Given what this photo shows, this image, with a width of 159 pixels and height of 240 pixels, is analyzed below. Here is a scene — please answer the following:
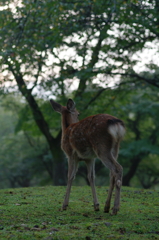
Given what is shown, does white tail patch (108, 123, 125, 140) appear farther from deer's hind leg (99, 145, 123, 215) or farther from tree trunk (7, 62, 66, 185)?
tree trunk (7, 62, 66, 185)

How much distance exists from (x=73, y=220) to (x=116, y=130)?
5.59 ft

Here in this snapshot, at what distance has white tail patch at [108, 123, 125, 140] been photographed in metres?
6.17

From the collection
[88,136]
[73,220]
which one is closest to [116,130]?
[88,136]

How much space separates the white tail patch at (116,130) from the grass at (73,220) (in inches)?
56.2

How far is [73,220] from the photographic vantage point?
229 inches

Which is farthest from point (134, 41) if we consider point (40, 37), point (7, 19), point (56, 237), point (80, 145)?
point (56, 237)

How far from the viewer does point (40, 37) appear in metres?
12.7

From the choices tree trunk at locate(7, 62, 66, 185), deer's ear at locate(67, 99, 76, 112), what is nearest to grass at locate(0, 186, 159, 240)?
deer's ear at locate(67, 99, 76, 112)

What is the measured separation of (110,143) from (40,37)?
755 centimetres

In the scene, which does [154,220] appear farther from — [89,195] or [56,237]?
[89,195]

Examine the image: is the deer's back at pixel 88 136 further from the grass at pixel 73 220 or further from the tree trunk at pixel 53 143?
the tree trunk at pixel 53 143

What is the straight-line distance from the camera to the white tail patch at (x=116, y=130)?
6168 millimetres

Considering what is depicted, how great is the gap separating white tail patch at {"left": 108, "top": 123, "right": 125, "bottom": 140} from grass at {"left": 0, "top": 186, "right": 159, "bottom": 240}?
143cm

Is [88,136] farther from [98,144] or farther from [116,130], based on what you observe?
[116,130]
